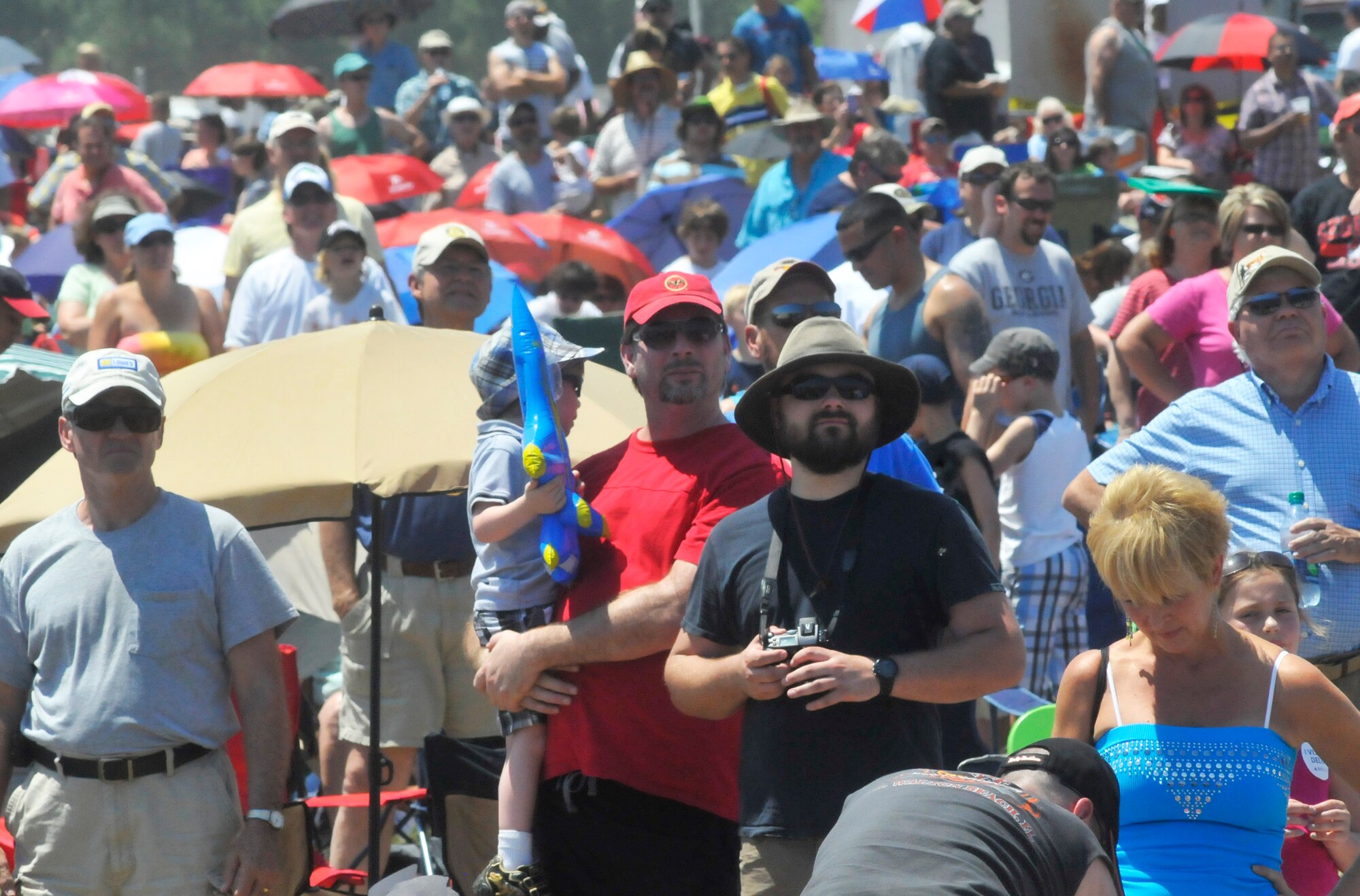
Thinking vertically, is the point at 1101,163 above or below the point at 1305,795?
above

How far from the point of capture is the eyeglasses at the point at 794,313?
14.2 ft

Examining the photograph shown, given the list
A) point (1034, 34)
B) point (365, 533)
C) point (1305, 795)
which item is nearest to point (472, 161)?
point (1034, 34)

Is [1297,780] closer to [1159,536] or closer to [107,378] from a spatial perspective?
[1159,536]

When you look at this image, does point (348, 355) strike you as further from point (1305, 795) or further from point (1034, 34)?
point (1034, 34)

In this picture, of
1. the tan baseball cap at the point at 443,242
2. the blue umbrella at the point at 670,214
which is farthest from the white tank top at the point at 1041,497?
the blue umbrella at the point at 670,214

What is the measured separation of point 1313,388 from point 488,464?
2.27 metres

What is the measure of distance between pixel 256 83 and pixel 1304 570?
49.9 ft

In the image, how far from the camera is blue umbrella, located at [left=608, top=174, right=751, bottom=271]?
11789 mm

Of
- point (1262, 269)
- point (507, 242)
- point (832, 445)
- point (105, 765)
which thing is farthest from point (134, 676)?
point (507, 242)

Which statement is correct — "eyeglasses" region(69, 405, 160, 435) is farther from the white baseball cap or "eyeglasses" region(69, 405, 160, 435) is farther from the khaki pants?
the khaki pants

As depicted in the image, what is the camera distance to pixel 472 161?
14664mm

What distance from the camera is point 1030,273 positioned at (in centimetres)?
750

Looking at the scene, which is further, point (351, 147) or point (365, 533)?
point (351, 147)

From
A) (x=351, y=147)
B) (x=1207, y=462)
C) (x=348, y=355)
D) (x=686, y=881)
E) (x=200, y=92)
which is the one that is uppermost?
(x=200, y=92)
